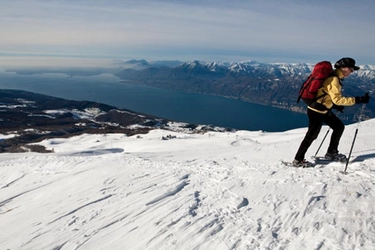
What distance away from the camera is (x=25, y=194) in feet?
28.4

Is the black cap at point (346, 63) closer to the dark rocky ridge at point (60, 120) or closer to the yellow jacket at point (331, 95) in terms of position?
the yellow jacket at point (331, 95)

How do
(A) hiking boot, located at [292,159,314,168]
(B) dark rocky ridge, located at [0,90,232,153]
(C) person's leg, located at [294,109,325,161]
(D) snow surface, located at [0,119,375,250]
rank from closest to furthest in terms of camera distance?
1. (D) snow surface, located at [0,119,375,250]
2. (C) person's leg, located at [294,109,325,161]
3. (A) hiking boot, located at [292,159,314,168]
4. (B) dark rocky ridge, located at [0,90,232,153]

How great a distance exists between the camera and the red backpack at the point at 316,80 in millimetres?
6484

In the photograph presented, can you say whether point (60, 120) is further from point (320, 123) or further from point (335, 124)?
point (335, 124)

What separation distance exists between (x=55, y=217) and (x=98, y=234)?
1713 millimetres

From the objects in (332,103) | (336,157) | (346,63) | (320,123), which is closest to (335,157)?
(336,157)

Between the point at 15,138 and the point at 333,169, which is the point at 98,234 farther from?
the point at 15,138

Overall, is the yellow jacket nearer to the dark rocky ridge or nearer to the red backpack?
the red backpack

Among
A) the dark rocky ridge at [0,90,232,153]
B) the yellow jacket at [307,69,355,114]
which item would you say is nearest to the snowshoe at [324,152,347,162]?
the yellow jacket at [307,69,355,114]

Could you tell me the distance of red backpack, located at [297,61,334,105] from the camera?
648cm

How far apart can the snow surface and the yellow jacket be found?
1735mm

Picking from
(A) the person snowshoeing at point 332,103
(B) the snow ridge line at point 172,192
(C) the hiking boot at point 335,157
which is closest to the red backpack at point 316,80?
(A) the person snowshoeing at point 332,103

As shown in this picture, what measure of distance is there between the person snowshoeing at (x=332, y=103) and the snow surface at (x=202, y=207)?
580 millimetres

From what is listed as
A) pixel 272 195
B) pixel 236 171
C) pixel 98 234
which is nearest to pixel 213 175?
pixel 236 171
